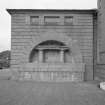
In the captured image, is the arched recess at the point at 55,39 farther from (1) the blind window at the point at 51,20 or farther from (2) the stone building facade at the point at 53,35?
→ (1) the blind window at the point at 51,20

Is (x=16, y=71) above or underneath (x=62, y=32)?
underneath

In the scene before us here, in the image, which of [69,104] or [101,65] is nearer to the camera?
[69,104]

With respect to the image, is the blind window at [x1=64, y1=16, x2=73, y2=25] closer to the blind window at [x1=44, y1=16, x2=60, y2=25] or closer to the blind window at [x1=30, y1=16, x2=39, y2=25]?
the blind window at [x1=44, y1=16, x2=60, y2=25]

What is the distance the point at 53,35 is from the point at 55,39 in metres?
0.58

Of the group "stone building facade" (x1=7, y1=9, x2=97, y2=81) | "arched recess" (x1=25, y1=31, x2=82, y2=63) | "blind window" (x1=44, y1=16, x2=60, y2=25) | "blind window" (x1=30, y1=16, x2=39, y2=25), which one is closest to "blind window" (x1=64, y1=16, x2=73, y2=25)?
"stone building facade" (x1=7, y1=9, x2=97, y2=81)

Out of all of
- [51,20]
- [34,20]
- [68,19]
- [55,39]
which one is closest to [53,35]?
[55,39]

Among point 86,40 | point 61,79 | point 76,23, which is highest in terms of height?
point 76,23

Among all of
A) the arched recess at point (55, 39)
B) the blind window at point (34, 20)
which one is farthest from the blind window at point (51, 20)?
the arched recess at point (55, 39)

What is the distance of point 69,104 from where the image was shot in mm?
6867

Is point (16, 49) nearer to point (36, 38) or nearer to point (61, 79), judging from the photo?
point (36, 38)

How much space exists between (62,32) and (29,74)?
22.3 feet

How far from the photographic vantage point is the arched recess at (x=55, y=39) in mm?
15008

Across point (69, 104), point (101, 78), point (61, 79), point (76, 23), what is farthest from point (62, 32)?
point (69, 104)

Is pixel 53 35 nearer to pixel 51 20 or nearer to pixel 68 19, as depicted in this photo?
pixel 51 20
